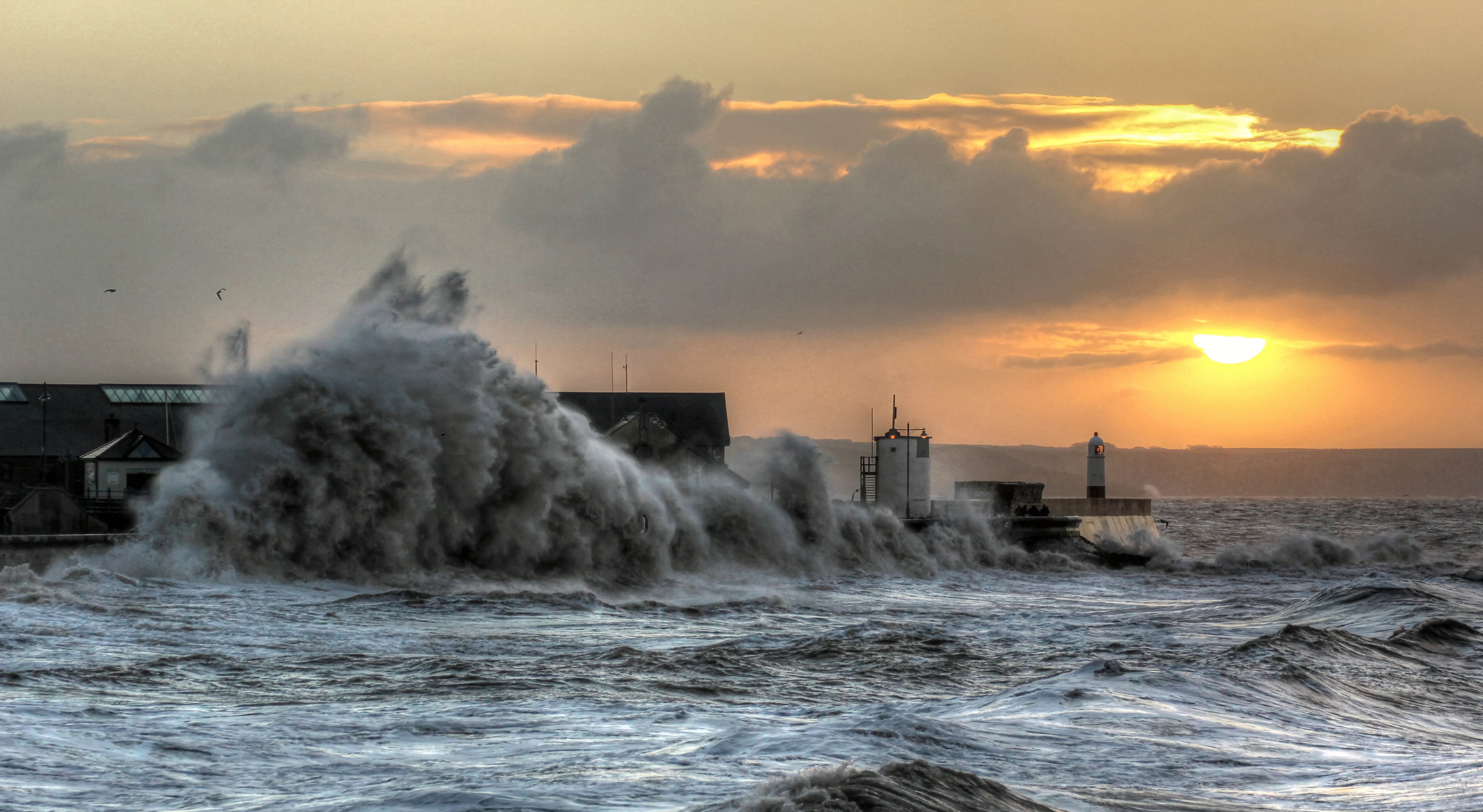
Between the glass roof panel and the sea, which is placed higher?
the glass roof panel

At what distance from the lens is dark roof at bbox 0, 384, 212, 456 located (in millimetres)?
44156

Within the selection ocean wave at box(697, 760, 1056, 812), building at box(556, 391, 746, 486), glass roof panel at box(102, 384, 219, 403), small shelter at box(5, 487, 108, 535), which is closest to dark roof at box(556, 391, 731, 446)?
building at box(556, 391, 746, 486)

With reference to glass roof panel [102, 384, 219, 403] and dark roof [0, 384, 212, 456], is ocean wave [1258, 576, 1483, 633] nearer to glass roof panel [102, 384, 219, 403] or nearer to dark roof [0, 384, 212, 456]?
dark roof [0, 384, 212, 456]

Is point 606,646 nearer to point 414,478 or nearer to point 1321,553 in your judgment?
point 414,478

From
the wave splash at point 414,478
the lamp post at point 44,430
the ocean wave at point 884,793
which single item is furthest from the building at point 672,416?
the ocean wave at point 884,793

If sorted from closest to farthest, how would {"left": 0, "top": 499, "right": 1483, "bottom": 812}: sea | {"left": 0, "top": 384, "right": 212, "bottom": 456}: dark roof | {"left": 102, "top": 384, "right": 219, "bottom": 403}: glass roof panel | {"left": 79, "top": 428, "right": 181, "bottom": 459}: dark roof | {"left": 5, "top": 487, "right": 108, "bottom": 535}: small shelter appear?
{"left": 0, "top": 499, "right": 1483, "bottom": 812}: sea → {"left": 5, "top": 487, "right": 108, "bottom": 535}: small shelter → {"left": 79, "top": 428, "right": 181, "bottom": 459}: dark roof → {"left": 0, "top": 384, "right": 212, "bottom": 456}: dark roof → {"left": 102, "top": 384, "right": 219, "bottom": 403}: glass roof panel

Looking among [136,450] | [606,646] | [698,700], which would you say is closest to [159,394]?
[136,450]

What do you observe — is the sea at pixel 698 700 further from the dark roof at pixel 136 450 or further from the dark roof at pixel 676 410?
the dark roof at pixel 676 410

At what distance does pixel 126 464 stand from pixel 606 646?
969 inches

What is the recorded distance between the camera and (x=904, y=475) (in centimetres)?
4075

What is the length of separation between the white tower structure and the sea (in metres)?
13.6

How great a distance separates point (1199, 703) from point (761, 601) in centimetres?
1257

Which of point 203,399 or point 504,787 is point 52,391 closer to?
point 203,399

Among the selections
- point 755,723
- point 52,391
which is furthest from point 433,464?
point 52,391
